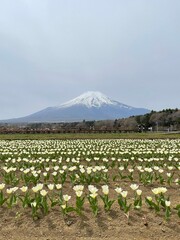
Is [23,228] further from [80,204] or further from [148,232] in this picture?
[148,232]

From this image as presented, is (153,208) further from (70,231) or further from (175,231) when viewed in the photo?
(70,231)

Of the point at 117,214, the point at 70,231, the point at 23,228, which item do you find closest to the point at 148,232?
the point at 117,214

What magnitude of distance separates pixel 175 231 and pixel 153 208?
3.44 feet

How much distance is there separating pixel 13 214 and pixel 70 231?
1.47 m

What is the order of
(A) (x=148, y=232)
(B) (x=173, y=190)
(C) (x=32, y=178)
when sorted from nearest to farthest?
(A) (x=148, y=232), (B) (x=173, y=190), (C) (x=32, y=178)

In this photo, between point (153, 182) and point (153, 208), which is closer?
point (153, 208)

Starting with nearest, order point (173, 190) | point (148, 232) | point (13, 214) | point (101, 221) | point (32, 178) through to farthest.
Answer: point (148, 232), point (101, 221), point (13, 214), point (173, 190), point (32, 178)

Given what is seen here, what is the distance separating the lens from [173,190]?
834cm

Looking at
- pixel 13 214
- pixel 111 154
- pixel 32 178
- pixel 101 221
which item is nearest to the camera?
pixel 101 221

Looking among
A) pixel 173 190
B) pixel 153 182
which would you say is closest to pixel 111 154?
pixel 153 182

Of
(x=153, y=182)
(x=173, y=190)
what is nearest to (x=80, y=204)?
(x=173, y=190)

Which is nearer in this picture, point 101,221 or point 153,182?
point 101,221

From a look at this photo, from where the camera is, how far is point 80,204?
6.01m

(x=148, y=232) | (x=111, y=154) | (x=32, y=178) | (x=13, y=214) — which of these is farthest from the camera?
(x=111, y=154)
